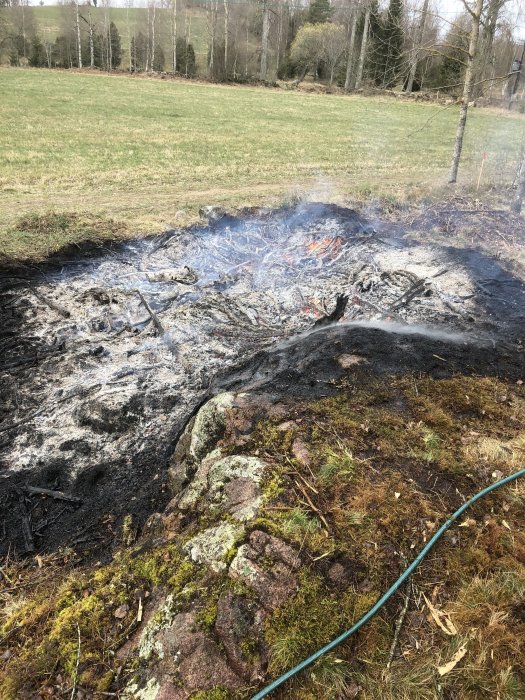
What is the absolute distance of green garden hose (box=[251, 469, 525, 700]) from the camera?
7.25 ft

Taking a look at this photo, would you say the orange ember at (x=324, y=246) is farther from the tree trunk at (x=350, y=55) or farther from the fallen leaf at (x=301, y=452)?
the tree trunk at (x=350, y=55)

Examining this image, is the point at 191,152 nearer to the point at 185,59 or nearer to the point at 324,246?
the point at 324,246

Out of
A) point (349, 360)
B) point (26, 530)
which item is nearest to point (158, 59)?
point (349, 360)

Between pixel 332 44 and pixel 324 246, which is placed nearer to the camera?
pixel 324 246

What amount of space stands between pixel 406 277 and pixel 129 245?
540cm

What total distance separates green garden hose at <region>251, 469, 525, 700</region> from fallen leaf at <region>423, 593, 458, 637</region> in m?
0.20

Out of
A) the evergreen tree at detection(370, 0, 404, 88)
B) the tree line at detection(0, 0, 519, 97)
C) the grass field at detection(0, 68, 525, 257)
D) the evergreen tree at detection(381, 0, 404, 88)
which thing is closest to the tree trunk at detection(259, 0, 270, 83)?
the tree line at detection(0, 0, 519, 97)

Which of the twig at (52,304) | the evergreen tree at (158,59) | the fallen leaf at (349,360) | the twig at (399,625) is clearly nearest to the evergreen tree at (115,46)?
the evergreen tree at (158,59)

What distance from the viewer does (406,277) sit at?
25.9 feet

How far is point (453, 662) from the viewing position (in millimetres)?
2283

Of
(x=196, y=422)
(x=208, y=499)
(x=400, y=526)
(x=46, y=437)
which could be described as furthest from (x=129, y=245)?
(x=400, y=526)

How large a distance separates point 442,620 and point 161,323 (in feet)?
17.0

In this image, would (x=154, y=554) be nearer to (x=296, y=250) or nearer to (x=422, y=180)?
(x=296, y=250)

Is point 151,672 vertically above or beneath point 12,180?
beneath
